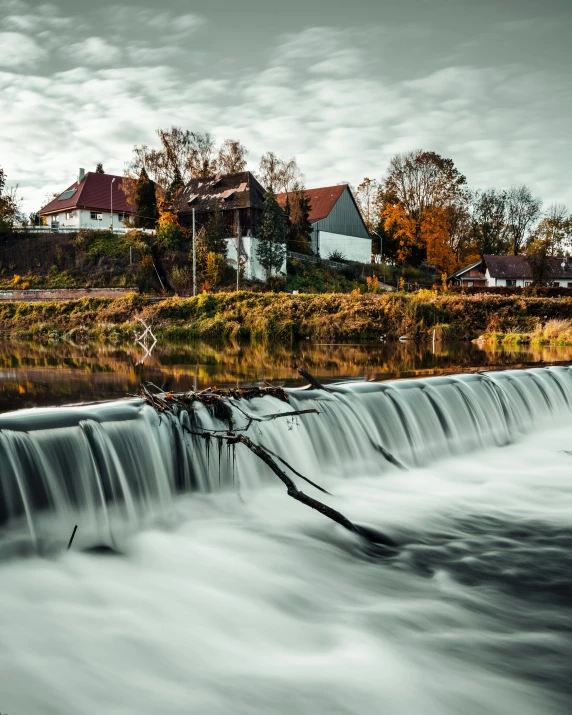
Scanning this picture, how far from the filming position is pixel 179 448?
292 inches

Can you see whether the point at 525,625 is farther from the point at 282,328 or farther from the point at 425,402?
the point at 282,328

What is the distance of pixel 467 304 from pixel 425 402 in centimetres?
2372

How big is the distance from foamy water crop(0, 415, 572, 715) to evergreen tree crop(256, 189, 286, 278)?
4256 centimetres

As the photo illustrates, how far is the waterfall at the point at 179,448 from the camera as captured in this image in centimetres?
626

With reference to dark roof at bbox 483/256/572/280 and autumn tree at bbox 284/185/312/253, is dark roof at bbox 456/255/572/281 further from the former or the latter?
autumn tree at bbox 284/185/312/253

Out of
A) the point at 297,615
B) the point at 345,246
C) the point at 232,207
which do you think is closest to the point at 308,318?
the point at 232,207

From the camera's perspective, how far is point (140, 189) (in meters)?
57.2

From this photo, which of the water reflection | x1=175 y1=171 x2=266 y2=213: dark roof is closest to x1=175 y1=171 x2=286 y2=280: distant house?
x1=175 y1=171 x2=266 y2=213: dark roof

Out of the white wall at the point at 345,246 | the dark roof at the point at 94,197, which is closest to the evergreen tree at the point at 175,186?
the dark roof at the point at 94,197

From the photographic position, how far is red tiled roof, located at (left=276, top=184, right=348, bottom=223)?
2441 inches

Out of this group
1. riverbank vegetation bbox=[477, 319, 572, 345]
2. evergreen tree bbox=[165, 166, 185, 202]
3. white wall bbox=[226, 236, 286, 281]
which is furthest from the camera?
evergreen tree bbox=[165, 166, 185, 202]

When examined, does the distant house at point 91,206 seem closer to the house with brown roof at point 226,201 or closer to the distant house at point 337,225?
the house with brown roof at point 226,201

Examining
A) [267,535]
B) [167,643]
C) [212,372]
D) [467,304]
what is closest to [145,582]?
[167,643]

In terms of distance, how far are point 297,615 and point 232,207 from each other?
1951 inches
